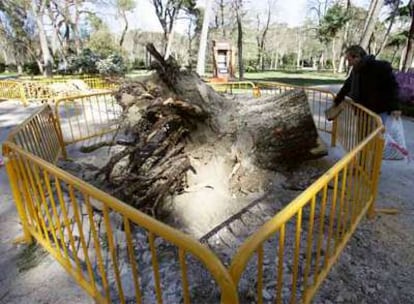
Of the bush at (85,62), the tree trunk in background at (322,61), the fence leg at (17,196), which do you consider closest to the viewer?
the fence leg at (17,196)

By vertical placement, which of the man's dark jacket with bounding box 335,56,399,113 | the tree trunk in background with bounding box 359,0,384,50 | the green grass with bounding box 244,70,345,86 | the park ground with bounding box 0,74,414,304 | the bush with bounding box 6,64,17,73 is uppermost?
the tree trunk in background with bounding box 359,0,384,50

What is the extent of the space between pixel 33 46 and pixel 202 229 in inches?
1580

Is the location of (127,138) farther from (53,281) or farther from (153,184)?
(53,281)

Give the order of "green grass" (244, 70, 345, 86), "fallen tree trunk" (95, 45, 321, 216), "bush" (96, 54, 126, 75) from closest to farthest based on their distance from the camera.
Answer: "fallen tree trunk" (95, 45, 321, 216), "bush" (96, 54, 126, 75), "green grass" (244, 70, 345, 86)

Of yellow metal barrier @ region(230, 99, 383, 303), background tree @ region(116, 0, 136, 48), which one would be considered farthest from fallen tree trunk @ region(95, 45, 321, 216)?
background tree @ region(116, 0, 136, 48)

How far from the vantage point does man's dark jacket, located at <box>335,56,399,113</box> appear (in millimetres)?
3738

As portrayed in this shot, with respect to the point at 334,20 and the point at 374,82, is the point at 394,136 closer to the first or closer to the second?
the point at 374,82

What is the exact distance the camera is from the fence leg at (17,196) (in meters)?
2.78

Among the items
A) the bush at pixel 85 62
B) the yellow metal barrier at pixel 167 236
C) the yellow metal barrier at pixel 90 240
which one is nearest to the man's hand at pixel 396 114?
the yellow metal barrier at pixel 167 236

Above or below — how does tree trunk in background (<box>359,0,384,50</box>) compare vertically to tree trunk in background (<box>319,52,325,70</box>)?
above

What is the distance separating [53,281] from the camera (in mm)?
2523

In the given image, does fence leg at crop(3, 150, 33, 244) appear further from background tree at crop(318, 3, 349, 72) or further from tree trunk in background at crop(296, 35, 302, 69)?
tree trunk in background at crop(296, 35, 302, 69)

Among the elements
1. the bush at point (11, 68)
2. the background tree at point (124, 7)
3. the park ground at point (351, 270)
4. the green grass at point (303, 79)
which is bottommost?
the park ground at point (351, 270)

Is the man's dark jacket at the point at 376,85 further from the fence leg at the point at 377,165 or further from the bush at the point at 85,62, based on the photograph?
the bush at the point at 85,62
